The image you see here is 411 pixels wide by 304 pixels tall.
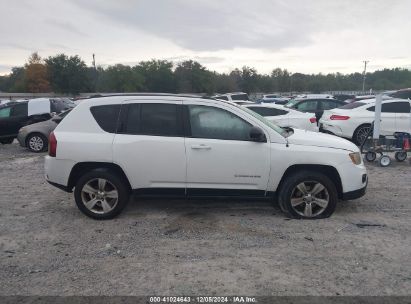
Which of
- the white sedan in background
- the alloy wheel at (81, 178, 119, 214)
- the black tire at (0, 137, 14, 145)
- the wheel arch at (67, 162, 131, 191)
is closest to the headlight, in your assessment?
the wheel arch at (67, 162, 131, 191)

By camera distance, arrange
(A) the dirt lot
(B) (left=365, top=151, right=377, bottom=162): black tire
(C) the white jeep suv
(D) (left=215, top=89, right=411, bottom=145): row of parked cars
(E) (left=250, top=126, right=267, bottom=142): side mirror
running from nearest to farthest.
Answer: (A) the dirt lot, (E) (left=250, top=126, right=267, bottom=142): side mirror, (C) the white jeep suv, (B) (left=365, top=151, right=377, bottom=162): black tire, (D) (left=215, top=89, right=411, bottom=145): row of parked cars

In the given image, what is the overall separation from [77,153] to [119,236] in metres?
1.30

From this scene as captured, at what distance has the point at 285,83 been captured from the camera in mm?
93312

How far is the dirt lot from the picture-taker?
335 cm

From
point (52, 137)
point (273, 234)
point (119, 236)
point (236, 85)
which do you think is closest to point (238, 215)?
point (273, 234)

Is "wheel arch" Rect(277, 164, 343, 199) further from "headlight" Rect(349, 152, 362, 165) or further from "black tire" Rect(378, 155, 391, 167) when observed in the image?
"black tire" Rect(378, 155, 391, 167)

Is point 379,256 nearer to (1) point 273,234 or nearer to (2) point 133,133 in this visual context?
(1) point 273,234

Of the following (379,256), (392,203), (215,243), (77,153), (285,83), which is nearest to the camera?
(379,256)

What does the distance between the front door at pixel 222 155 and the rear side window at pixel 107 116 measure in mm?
1020

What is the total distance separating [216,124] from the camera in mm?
4906

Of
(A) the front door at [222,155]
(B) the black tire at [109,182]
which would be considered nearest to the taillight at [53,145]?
(B) the black tire at [109,182]

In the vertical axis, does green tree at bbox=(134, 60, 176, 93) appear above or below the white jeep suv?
above

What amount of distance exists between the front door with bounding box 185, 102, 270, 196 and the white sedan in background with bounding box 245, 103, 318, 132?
20.0 feet

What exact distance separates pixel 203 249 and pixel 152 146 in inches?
61.8
